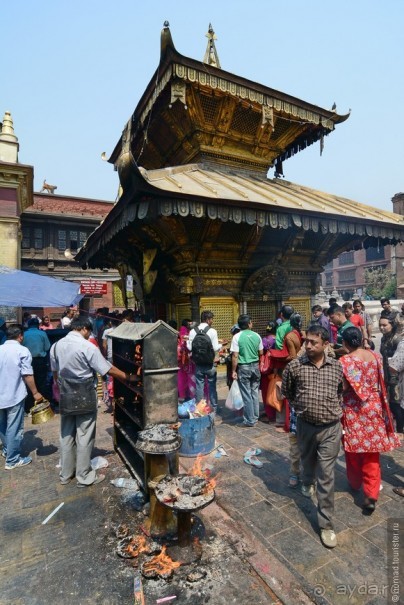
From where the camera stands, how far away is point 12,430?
471 centimetres

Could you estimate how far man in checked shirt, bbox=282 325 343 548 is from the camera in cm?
298

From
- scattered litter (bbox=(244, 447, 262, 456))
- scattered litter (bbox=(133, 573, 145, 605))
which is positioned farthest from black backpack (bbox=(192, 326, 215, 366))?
scattered litter (bbox=(133, 573, 145, 605))

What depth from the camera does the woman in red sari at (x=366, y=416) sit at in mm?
3324

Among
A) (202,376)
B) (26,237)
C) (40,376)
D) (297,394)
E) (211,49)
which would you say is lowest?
(40,376)

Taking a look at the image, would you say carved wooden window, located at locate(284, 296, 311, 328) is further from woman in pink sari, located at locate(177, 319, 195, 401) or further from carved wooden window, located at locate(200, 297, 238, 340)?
woman in pink sari, located at locate(177, 319, 195, 401)

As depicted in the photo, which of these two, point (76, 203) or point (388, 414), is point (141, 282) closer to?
point (388, 414)

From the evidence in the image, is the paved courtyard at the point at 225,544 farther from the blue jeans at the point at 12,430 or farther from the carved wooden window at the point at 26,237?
the carved wooden window at the point at 26,237

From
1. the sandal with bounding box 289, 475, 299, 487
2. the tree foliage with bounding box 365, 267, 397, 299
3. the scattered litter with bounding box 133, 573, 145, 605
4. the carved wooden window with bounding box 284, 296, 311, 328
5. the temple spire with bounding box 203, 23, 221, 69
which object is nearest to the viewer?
the scattered litter with bounding box 133, 573, 145, 605

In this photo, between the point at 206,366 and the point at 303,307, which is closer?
the point at 206,366

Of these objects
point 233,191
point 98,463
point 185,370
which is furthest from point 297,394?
point 233,191

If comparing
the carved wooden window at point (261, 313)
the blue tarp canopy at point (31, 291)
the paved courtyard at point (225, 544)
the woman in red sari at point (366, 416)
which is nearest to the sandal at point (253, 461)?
the paved courtyard at point (225, 544)

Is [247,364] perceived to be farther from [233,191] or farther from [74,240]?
[74,240]

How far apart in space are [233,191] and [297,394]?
187 inches

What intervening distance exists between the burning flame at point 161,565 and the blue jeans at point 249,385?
129 inches
